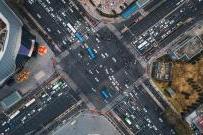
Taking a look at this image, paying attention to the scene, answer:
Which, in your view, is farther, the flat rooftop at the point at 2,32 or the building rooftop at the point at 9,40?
the flat rooftop at the point at 2,32

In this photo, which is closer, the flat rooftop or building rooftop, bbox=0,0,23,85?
building rooftop, bbox=0,0,23,85

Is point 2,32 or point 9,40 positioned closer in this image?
point 2,32

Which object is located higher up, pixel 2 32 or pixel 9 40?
pixel 2 32

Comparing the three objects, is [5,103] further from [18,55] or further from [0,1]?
[0,1]

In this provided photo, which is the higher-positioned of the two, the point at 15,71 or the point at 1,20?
the point at 1,20

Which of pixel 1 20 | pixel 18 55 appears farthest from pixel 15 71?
pixel 1 20

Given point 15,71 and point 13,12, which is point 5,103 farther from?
point 13,12

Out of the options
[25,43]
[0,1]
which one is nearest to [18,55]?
[25,43]

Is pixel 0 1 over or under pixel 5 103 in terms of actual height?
over

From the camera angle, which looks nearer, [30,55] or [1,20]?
[1,20]
